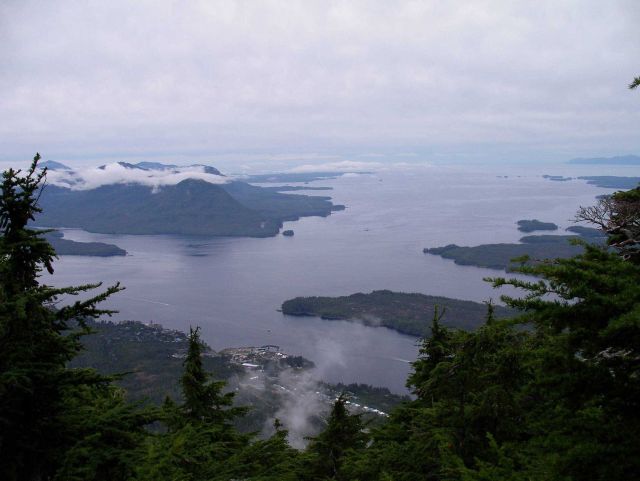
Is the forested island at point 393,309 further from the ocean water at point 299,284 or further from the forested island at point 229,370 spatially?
the forested island at point 229,370

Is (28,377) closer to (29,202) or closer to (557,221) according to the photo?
(29,202)

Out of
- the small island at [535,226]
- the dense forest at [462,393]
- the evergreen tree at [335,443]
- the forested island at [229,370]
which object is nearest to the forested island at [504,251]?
the small island at [535,226]

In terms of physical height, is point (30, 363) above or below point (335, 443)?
above

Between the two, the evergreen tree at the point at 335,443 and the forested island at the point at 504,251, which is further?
the forested island at the point at 504,251

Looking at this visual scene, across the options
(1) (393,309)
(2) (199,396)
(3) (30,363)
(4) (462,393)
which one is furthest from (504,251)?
(3) (30,363)

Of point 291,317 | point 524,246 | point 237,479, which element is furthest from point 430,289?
point 237,479

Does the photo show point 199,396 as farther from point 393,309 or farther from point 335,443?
point 393,309

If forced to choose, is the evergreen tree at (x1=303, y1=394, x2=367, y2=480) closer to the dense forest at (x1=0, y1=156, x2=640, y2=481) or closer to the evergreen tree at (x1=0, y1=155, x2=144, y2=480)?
the dense forest at (x1=0, y1=156, x2=640, y2=481)
